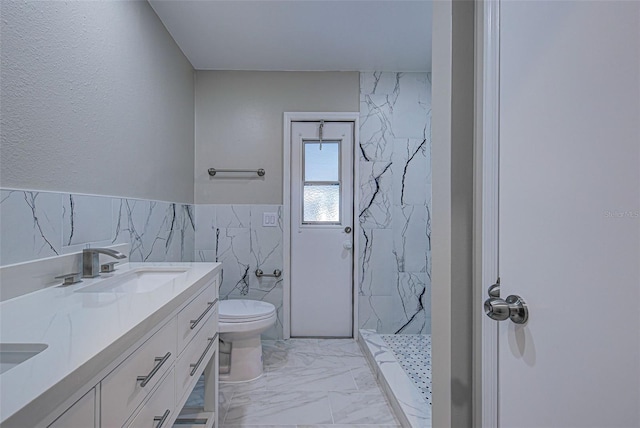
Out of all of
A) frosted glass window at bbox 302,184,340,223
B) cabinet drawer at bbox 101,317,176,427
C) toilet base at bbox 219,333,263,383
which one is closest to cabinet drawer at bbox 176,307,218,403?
cabinet drawer at bbox 101,317,176,427

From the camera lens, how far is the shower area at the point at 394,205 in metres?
2.95

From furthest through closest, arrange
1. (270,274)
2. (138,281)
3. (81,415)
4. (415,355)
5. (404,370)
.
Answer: (270,274)
(415,355)
(404,370)
(138,281)
(81,415)

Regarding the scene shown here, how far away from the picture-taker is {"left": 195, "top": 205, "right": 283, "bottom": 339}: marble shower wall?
2.91m

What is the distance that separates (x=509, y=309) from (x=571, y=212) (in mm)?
286

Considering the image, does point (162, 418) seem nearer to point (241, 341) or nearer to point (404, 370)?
point (241, 341)

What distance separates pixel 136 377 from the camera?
0.74 metres

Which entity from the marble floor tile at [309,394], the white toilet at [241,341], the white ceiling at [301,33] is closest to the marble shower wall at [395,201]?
the white ceiling at [301,33]

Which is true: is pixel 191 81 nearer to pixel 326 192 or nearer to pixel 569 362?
pixel 326 192

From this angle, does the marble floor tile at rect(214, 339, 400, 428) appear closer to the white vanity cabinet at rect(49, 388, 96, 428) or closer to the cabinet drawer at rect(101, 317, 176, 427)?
the cabinet drawer at rect(101, 317, 176, 427)

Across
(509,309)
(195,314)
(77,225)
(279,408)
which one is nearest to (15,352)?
(195,314)

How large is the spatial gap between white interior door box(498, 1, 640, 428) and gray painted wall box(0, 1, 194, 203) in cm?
145

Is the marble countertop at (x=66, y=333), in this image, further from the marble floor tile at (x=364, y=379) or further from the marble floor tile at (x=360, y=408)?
the marble floor tile at (x=364, y=379)

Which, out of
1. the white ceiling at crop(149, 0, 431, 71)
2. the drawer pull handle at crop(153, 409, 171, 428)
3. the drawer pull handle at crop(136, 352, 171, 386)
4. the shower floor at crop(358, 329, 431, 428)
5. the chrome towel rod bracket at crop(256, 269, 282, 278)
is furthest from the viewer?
the chrome towel rod bracket at crop(256, 269, 282, 278)

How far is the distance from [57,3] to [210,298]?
4.13 feet
